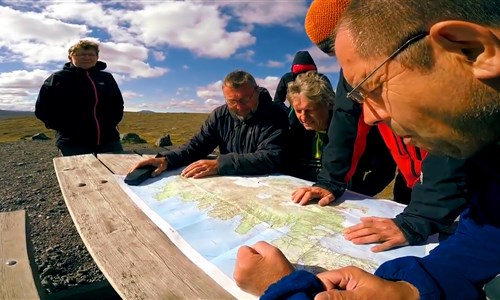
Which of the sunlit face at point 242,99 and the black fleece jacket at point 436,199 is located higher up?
the sunlit face at point 242,99

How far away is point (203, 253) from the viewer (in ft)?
7.06

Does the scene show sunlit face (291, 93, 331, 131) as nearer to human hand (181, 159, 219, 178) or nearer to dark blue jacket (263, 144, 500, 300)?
human hand (181, 159, 219, 178)

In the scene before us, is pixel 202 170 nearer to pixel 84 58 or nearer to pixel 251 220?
pixel 251 220

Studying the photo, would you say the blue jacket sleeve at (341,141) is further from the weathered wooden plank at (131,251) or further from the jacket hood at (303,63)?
the jacket hood at (303,63)

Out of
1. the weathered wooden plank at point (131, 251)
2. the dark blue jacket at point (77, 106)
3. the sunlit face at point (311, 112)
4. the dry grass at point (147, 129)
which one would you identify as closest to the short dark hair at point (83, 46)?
the dark blue jacket at point (77, 106)

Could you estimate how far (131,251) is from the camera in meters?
2.24

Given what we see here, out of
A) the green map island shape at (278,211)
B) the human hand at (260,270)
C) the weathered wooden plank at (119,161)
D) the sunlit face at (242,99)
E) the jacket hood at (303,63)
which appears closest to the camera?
the human hand at (260,270)

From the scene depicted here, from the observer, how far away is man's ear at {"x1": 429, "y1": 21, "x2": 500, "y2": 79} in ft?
3.42

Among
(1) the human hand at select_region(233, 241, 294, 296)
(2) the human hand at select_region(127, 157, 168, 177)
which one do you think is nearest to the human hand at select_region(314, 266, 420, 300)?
(1) the human hand at select_region(233, 241, 294, 296)

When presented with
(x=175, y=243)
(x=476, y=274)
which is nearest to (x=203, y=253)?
(x=175, y=243)

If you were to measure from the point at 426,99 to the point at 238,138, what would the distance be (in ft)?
11.2

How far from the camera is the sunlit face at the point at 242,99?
4.25 metres

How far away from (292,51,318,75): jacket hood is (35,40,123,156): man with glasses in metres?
3.21

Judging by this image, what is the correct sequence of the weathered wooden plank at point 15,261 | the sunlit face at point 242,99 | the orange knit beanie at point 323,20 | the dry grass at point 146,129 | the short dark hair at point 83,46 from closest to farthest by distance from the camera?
the weathered wooden plank at point 15,261 → the orange knit beanie at point 323,20 → the sunlit face at point 242,99 → the short dark hair at point 83,46 → the dry grass at point 146,129
